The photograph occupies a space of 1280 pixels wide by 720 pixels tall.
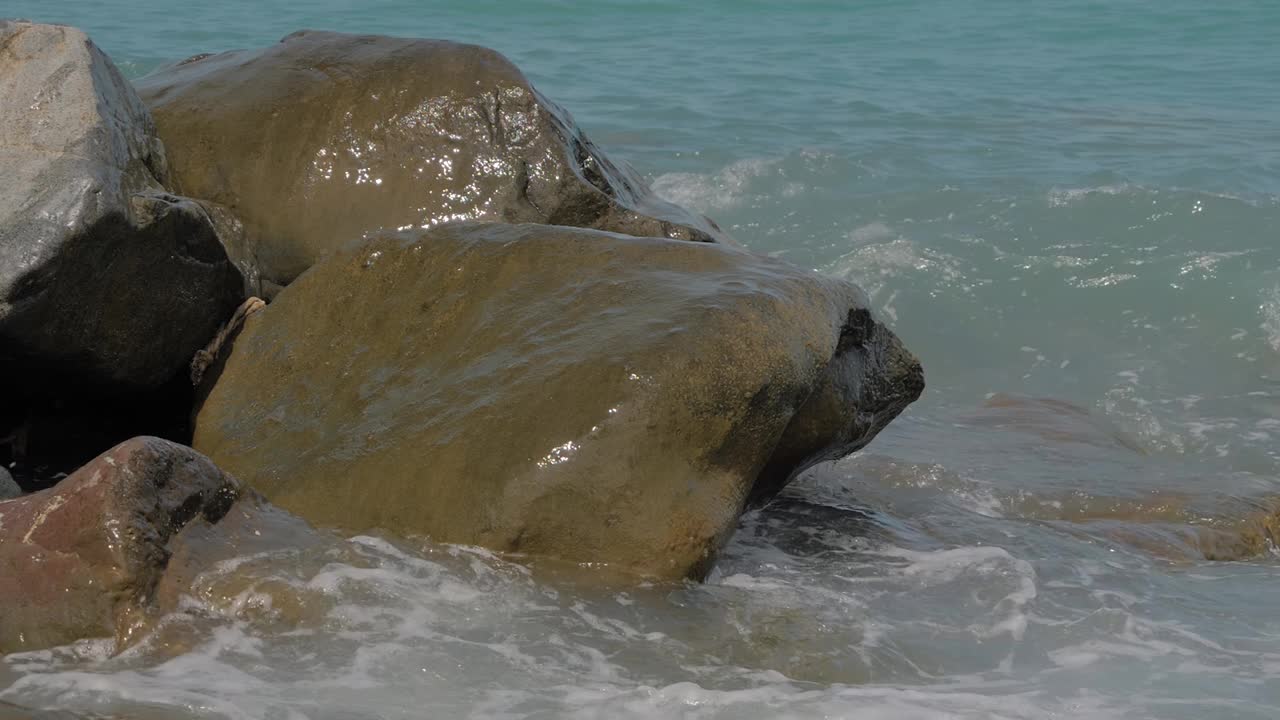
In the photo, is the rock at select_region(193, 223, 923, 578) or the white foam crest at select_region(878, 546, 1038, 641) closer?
the rock at select_region(193, 223, 923, 578)

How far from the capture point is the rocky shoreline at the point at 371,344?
11.6ft

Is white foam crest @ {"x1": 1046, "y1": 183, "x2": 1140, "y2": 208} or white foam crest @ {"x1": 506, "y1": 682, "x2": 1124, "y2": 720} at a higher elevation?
white foam crest @ {"x1": 506, "y1": 682, "x2": 1124, "y2": 720}

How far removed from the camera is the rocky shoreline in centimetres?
354

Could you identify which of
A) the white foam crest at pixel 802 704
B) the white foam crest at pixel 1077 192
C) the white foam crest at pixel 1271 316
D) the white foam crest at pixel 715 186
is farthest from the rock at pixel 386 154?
the white foam crest at pixel 1077 192

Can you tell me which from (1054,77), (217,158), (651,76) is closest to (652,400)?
(217,158)

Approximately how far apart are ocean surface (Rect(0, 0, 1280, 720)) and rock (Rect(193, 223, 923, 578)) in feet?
0.62

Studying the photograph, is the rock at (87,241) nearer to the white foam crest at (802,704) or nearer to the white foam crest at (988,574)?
the white foam crest at (802,704)

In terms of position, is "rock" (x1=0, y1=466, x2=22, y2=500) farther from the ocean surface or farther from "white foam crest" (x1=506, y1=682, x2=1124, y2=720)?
"white foam crest" (x1=506, y1=682, x2=1124, y2=720)

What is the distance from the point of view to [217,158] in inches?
205

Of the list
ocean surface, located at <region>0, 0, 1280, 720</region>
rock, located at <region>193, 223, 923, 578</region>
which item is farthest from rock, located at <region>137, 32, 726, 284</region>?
ocean surface, located at <region>0, 0, 1280, 720</region>

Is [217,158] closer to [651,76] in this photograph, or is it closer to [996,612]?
[996,612]

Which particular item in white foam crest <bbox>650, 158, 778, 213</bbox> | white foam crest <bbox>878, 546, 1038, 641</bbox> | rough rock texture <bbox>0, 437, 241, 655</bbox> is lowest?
white foam crest <bbox>650, 158, 778, 213</bbox>

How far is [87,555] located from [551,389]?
120cm

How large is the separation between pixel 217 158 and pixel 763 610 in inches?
111
